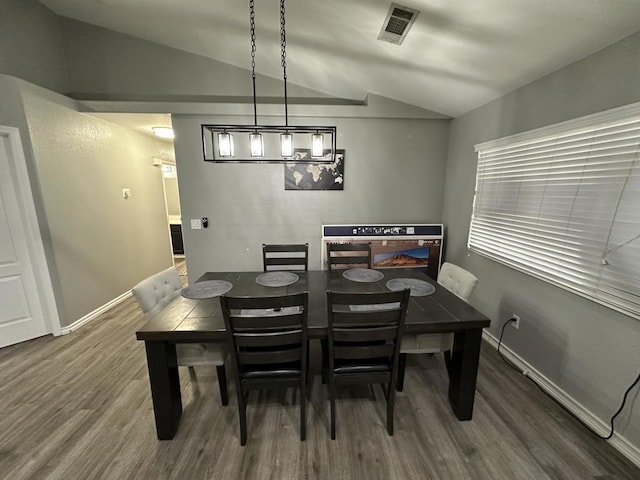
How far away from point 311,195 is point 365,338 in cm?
228

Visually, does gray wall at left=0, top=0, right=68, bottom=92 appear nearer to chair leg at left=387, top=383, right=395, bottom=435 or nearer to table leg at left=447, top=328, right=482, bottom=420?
chair leg at left=387, top=383, right=395, bottom=435

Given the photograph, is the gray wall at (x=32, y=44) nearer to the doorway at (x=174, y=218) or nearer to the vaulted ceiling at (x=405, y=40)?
the vaulted ceiling at (x=405, y=40)

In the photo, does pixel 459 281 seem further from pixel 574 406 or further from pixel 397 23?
pixel 397 23

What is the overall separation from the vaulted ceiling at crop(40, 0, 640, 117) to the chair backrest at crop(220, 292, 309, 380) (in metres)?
1.99

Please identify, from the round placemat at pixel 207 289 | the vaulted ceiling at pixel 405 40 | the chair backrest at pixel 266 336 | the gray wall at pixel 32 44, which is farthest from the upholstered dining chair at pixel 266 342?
the gray wall at pixel 32 44

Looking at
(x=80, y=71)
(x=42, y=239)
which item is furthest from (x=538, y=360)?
(x=80, y=71)

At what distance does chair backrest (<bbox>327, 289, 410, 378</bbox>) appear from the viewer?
1412mm

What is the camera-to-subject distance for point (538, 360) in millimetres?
2096

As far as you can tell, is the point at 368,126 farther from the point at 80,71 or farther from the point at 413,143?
the point at 80,71

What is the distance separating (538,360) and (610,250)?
1030 millimetres

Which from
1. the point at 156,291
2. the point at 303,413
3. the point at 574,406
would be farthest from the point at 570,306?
the point at 156,291

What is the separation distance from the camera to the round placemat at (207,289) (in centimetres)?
195

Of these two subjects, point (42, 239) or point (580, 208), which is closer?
point (580, 208)

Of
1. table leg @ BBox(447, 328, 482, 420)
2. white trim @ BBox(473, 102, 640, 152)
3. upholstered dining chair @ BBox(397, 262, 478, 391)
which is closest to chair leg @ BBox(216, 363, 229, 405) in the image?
upholstered dining chair @ BBox(397, 262, 478, 391)
